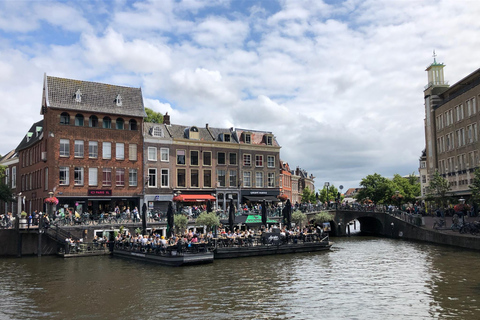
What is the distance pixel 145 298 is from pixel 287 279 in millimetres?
8319

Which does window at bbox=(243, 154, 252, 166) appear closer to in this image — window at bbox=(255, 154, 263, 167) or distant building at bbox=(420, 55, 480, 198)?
window at bbox=(255, 154, 263, 167)

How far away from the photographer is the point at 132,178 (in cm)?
5359

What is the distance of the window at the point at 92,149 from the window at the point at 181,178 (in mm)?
10302

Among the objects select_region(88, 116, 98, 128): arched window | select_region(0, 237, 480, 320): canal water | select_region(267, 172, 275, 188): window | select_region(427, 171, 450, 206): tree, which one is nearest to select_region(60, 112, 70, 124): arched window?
select_region(88, 116, 98, 128): arched window

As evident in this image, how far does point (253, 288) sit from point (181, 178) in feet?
115

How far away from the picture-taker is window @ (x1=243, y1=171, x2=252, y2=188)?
6181 cm

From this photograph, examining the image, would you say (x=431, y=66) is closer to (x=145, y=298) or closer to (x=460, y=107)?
(x=460, y=107)

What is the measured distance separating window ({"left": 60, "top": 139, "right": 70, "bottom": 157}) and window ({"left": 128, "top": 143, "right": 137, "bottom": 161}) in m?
6.73

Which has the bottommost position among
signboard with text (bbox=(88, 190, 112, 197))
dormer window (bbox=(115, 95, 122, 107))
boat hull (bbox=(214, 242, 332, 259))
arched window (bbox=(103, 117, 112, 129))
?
boat hull (bbox=(214, 242, 332, 259))

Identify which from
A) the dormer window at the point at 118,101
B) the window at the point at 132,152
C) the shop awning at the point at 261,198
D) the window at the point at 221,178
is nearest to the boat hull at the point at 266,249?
the shop awning at the point at 261,198

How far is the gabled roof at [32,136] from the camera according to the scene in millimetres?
54294

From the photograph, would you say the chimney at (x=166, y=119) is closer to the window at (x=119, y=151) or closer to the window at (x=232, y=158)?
the window at (x=119, y=151)

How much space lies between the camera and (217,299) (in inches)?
810

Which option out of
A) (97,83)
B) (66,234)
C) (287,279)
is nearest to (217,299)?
(287,279)
